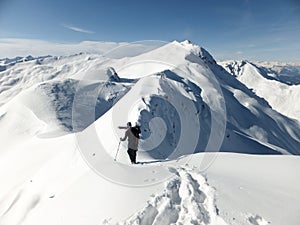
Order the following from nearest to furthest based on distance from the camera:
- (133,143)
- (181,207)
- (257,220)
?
(257,220), (181,207), (133,143)

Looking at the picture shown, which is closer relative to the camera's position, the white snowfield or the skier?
the white snowfield

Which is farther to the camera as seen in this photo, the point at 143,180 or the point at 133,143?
the point at 133,143

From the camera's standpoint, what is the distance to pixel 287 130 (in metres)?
119

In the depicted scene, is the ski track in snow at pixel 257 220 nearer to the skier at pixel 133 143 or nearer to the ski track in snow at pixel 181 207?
the ski track in snow at pixel 181 207

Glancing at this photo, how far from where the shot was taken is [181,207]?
823cm

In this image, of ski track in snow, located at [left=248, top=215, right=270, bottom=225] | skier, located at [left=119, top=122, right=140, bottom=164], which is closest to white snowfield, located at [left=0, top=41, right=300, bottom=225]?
ski track in snow, located at [left=248, top=215, right=270, bottom=225]

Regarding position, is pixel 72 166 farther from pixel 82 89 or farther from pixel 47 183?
pixel 82 89

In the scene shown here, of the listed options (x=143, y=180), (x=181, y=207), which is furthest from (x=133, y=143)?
(x=181, y=207)

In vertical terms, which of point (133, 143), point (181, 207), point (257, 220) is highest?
point (257, 220)

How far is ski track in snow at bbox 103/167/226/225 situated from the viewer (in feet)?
24.9

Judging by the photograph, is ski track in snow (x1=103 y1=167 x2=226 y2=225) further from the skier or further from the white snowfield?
the skier

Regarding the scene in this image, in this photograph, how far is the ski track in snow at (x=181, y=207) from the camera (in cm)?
760

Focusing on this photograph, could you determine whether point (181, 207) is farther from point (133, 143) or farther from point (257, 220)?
point (133, 143)

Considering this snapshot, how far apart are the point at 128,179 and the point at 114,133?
8689 millimetres
